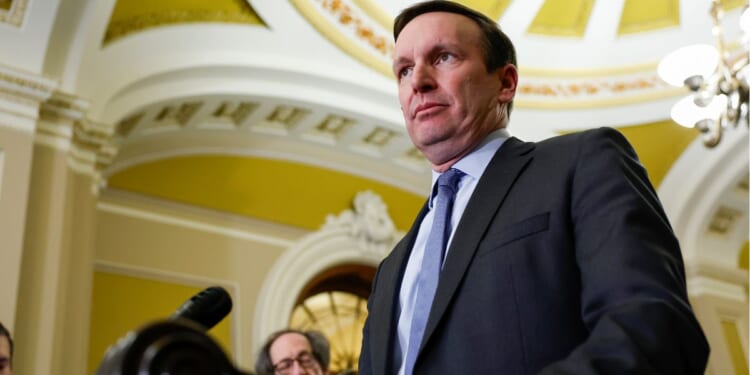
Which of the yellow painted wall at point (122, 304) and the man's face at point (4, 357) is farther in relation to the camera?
Result: the yellow painted wall at point (122, 304)

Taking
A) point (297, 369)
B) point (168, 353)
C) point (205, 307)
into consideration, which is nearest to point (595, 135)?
→ point (205, 307)

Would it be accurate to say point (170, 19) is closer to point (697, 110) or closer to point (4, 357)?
point (4, 357)

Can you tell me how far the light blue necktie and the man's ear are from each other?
0.70ft

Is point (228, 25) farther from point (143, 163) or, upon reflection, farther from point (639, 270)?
point (639, 270)

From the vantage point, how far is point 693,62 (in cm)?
602

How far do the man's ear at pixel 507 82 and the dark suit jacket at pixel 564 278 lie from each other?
24 centimetres

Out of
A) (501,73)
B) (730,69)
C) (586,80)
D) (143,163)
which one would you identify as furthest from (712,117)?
(501,73)

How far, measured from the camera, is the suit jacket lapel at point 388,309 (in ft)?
4.67

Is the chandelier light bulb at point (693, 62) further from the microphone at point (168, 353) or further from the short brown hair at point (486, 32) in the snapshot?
the microphone at point (168, 353)

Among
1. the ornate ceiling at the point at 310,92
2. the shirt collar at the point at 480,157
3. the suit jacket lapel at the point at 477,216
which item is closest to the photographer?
the suit jacket lapel at the point at 477,216

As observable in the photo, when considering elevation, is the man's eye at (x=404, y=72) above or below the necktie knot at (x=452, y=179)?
above

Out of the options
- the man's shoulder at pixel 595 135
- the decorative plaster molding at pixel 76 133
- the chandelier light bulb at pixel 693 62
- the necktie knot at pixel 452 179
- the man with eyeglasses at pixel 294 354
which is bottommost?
the man with eyeglasses at pixel 294 354

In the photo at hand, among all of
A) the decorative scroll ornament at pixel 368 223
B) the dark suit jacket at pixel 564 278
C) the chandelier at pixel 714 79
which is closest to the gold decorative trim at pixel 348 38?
the decorative scroll ornament at pixel 368 223

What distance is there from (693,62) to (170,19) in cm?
365
